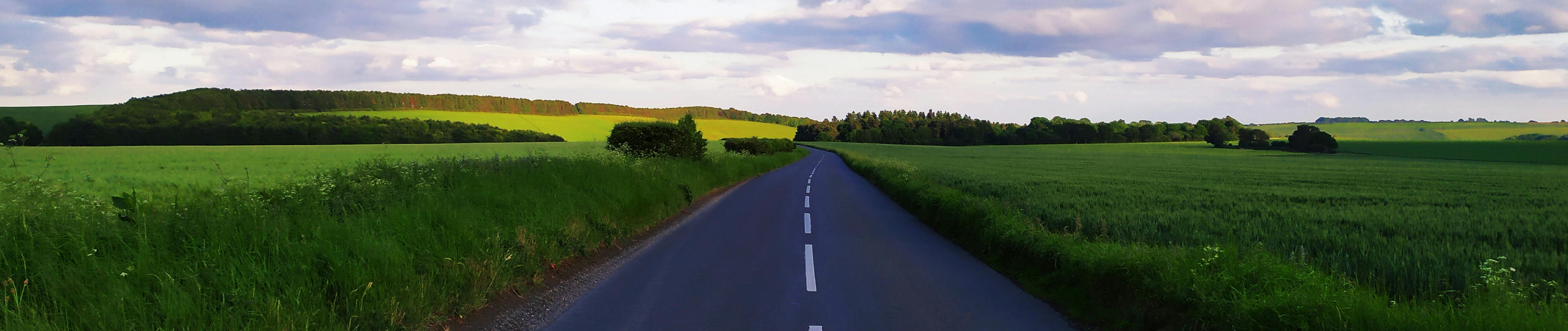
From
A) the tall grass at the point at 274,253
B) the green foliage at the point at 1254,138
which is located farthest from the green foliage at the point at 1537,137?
the tall grass at the point at 274,253

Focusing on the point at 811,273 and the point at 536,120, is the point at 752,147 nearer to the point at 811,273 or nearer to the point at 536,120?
the point at 811,273

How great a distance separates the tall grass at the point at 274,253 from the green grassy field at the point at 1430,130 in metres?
104

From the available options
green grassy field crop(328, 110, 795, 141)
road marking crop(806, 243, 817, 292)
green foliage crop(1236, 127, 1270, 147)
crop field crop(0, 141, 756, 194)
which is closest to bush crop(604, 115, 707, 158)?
crop field crop(0, 141, 756, 194)

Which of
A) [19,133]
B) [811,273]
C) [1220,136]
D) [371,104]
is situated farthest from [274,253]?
[1220,136]

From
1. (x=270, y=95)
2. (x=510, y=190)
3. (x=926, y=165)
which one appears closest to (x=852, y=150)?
(x=926, y=165)

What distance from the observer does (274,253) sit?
4828mm

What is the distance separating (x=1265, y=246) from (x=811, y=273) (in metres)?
5.22

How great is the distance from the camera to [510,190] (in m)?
9.54

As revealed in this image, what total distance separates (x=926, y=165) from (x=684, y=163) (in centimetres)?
1536

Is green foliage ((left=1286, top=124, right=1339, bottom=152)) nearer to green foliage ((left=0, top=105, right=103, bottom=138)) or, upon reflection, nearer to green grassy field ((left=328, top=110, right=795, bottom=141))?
green grassy field ((left=328, top=110, right=795, bottom=141))

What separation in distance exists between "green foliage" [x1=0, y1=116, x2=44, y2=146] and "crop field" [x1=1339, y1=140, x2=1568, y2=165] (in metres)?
69.1

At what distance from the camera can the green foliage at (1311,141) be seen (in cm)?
6988

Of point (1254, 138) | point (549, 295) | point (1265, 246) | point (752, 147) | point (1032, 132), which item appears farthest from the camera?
point (1032, 132)

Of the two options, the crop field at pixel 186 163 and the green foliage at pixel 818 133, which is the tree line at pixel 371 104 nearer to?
the crop field at pixel 186 163
